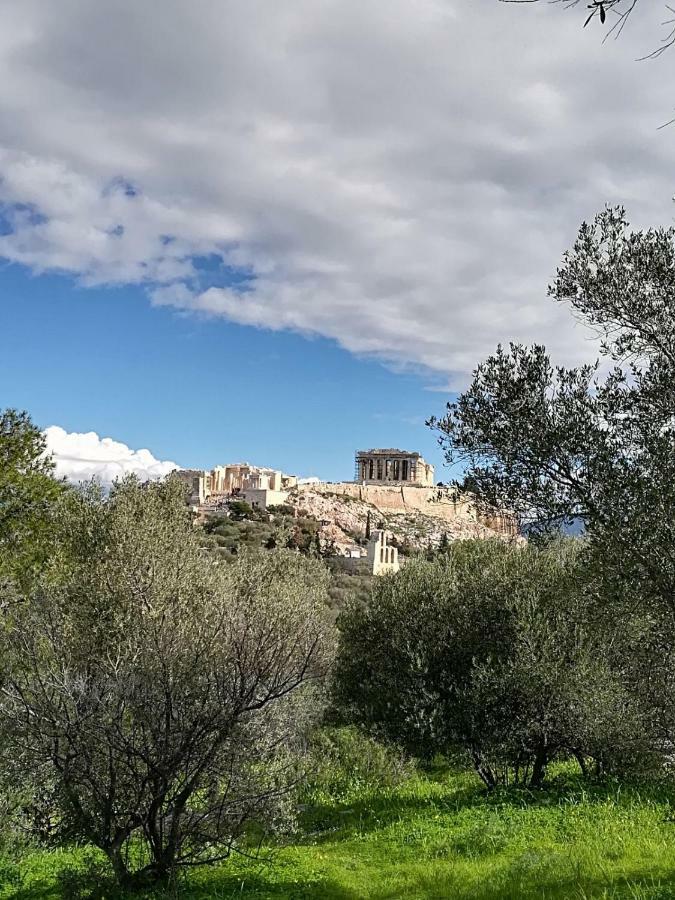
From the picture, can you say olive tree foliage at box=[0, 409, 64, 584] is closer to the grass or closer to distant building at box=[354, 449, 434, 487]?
the grass

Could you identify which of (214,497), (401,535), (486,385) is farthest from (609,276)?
(214,497)

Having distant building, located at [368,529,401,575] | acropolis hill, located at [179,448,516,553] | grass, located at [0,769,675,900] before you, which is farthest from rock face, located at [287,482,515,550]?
grass, located at [0,769,675,900]

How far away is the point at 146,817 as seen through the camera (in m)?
9.65

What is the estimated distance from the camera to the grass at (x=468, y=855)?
9.25m

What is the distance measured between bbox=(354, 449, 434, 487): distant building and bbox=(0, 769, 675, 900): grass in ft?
480

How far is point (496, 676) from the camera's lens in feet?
48.8

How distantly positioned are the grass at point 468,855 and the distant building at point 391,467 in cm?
14641

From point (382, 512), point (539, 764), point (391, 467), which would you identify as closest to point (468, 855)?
point (539, 764)

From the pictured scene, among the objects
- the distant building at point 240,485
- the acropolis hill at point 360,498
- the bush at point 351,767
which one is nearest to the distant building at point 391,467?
the acropolis hill at point 360,498

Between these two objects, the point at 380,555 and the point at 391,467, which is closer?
the point at 380,555

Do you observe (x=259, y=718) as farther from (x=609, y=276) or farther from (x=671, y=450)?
(x=609, y=276)

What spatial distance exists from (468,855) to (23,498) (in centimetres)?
1264

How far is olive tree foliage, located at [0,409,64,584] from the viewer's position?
17203mm

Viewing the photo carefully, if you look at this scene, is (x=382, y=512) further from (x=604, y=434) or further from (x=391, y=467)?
(x=604, y=434)
